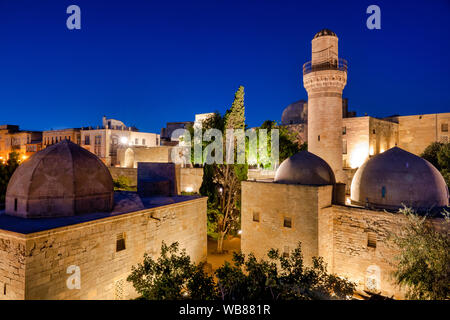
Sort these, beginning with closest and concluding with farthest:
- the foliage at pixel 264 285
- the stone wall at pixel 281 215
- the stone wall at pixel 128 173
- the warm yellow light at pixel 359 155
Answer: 1. the foliage at pixel 264 285
2. the stone wall at pixel 281 215
3. the stone wall at pixel 128 173
4. the warm yellow light at pixel 359 155

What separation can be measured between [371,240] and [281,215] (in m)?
3.81

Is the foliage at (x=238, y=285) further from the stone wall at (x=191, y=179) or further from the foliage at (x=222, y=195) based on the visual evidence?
the stone wall at (x=191, y=179)

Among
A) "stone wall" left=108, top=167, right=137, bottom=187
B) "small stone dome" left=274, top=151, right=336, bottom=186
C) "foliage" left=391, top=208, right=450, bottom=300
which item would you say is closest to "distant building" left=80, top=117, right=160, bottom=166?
"stone wall" left=108, top=167, right=137, bottom=187

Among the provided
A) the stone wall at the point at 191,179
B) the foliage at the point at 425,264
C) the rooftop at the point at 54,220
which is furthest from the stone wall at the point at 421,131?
the rooftop at the point at 54,220

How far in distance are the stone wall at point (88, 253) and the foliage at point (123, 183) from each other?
13961 millimetres

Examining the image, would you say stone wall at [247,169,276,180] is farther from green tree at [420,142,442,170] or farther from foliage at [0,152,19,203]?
foliage at [0,152,19,203]

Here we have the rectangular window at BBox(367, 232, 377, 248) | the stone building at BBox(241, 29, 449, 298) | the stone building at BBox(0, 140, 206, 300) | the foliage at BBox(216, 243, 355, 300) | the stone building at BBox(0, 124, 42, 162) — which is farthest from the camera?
the stone building at BBox(0, 124, 42, 162)

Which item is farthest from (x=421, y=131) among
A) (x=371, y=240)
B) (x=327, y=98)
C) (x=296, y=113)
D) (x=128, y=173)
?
(x=128, y=173)

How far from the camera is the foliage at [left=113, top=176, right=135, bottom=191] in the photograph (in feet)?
79.9

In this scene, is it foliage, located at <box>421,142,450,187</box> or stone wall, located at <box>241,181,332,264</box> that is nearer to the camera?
stone wall, located at <box>241,181,332,264</box>

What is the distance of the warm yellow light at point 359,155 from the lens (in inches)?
1060

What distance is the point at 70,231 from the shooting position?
26.1ft

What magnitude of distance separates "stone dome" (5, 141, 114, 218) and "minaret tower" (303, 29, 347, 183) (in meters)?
15.0

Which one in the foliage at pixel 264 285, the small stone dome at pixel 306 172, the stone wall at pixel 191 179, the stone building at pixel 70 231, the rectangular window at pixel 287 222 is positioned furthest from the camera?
the stone wall at pixel 191 179
